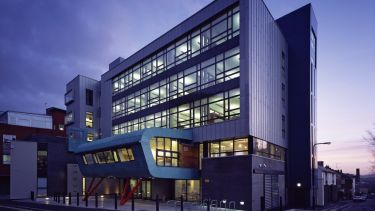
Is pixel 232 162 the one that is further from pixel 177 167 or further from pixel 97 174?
pixel 97 174

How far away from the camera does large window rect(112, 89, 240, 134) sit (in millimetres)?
29791

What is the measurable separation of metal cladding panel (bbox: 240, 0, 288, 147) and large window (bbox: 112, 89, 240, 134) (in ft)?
6.15

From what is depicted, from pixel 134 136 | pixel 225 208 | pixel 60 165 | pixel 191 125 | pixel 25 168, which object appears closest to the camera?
pixel 225 208

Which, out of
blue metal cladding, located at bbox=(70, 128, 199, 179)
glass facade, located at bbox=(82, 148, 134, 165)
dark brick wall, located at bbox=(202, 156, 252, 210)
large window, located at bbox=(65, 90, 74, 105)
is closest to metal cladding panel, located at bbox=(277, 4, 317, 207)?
dark brick wall, located at bbox=(202, 156, 252, 210)

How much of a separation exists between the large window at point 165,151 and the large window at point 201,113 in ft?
11.4

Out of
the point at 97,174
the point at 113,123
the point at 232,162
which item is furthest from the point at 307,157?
the point at 113,123

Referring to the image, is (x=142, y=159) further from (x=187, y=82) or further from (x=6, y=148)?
(x=6, y=148)

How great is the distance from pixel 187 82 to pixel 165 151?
8294 mm

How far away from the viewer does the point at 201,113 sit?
33.0m

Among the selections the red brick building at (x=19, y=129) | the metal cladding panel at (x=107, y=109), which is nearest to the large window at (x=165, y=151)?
the metal cladding panel at (x=107, y=109)

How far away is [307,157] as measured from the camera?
120ft

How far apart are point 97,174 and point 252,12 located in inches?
970

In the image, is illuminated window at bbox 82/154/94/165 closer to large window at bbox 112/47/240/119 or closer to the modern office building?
the modern office building

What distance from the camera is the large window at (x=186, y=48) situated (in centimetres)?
3105
